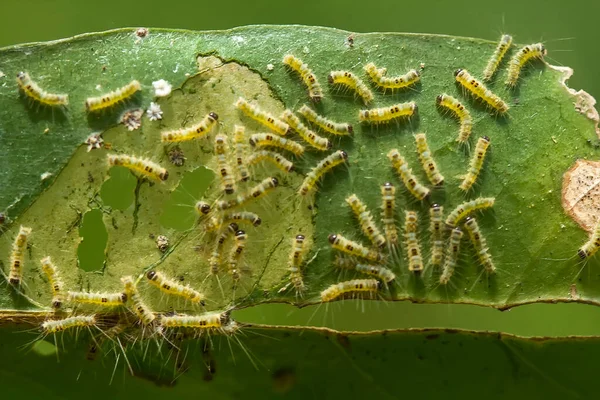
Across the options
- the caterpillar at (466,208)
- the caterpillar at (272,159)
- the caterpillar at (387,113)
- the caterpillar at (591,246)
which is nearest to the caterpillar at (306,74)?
the caterpillar at (387,113)

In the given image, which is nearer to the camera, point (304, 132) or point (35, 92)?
point (35, 92)

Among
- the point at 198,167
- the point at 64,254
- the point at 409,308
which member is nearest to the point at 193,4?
the point at 198,167

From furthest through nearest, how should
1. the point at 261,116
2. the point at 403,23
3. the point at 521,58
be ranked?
1. the point at 403,23
2. the point at 521,58
3. the point at 261,116

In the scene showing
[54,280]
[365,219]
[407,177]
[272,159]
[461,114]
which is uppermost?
[461,114]

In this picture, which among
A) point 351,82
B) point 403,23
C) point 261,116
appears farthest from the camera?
point 403,23

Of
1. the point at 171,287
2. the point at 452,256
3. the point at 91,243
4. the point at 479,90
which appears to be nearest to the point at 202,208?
the point at 171,287

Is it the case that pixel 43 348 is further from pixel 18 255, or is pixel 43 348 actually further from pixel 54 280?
pixel 18 255

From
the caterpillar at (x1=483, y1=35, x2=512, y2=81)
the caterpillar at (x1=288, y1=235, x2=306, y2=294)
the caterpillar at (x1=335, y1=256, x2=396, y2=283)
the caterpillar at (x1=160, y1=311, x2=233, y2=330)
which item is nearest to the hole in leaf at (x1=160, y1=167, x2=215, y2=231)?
the caterpillar at (x1=160, y1=311, x2=233, y2=330)
